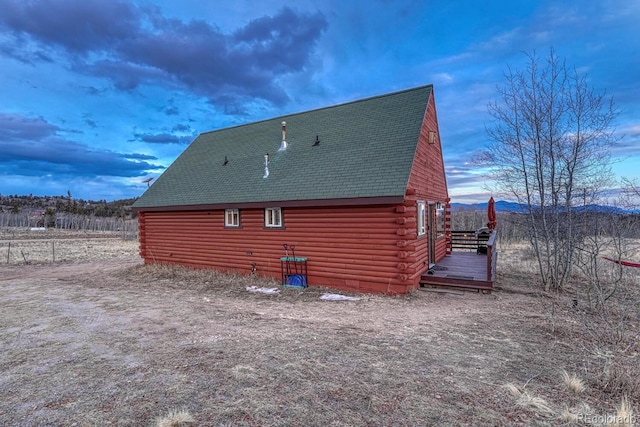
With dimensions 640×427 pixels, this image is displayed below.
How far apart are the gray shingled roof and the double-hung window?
1.79 metres

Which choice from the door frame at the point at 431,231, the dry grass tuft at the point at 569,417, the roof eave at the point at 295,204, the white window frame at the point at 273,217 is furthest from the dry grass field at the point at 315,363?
the white window frame at the point at 273,217

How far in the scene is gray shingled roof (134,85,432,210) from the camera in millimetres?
8992

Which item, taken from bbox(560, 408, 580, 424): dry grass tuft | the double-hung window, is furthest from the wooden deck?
bbox(560, 408, 580, 424): dry grass tuft

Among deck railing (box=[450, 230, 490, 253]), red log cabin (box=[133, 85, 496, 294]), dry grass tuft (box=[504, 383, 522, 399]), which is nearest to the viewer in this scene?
dry grass tuft (box=[504, 383, 522, 399])

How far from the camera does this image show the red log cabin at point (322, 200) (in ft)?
27.9

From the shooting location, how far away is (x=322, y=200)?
8.99 meters

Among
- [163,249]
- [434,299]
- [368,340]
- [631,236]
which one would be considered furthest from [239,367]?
[163,249]

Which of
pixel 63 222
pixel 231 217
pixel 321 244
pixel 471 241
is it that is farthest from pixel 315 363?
pixel 63 222

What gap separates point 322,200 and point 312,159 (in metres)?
2.34

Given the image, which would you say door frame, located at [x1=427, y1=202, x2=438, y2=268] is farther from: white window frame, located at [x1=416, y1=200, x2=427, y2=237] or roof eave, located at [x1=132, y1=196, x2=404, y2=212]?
roof eave, located at [x1=132, y1=196, x2=404, y2=212]

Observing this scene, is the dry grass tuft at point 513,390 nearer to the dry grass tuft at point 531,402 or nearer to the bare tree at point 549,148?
the dry grass tuft at point 531,402

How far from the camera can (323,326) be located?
5.97 metres

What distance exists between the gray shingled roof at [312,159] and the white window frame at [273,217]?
1.59ft

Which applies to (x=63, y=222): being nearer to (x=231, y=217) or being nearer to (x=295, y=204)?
(x=231, y=217)
